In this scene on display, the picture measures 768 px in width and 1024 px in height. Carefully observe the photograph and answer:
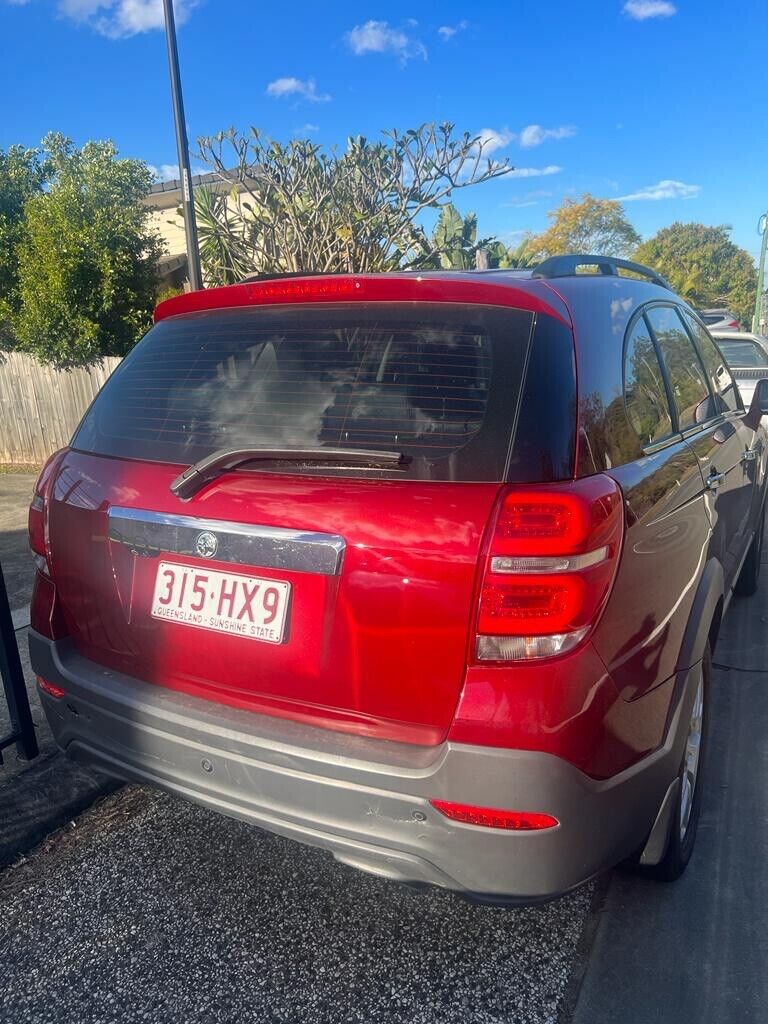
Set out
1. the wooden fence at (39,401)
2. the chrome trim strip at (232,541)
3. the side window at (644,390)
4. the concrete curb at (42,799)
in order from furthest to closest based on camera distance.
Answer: the wooden fence at (39,401)
the concrete curb at (42,799)
the side window at (644,390)
the chrome trim strip at (232,541)

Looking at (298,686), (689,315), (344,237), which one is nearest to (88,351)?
(344,237)

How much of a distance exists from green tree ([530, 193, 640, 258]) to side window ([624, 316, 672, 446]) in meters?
42.0

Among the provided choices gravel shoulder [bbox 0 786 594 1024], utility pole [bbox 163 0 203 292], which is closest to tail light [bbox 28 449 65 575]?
gravel shoulder [bbox 0 786 594 1024]

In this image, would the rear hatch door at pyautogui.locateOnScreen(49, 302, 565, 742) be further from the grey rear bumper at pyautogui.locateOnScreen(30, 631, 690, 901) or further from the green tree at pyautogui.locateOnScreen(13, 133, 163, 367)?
the green tree at pyautogui.locateOnScreen(13, 133, 163, 367)

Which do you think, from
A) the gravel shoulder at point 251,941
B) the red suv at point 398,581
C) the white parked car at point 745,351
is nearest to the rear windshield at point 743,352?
the white parked car at point 745,351

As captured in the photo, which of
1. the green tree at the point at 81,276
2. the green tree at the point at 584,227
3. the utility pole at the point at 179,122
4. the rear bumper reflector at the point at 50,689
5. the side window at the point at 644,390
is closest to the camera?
the side window at the point at 644,390

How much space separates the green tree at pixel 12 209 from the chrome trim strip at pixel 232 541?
10564mm

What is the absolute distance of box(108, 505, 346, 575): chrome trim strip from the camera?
70.4 inches

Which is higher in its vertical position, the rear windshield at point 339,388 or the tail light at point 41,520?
the rear windshield at point 339,388

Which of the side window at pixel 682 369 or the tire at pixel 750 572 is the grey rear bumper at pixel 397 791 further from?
the tire at pixel 750 572

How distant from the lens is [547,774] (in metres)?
1.66

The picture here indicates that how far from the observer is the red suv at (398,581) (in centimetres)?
168

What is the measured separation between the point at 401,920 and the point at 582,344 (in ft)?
5.78

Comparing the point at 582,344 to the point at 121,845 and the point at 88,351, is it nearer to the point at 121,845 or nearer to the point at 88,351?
the point at 121,845
